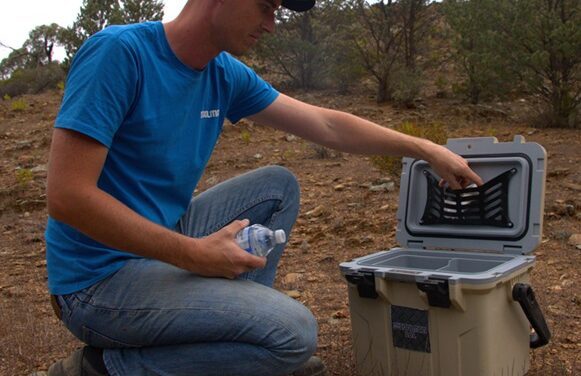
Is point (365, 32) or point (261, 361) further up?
point (365, 32)

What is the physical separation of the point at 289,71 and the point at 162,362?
946 cm

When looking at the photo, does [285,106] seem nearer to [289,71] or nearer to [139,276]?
[139,276]

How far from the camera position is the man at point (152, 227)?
1.68m

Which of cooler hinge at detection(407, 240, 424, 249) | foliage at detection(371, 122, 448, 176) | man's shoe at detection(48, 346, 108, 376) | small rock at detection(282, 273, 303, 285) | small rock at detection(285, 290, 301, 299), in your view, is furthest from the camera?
foliage at detection(371, 122, 448, 176)

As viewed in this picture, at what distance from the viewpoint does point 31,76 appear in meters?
13.4

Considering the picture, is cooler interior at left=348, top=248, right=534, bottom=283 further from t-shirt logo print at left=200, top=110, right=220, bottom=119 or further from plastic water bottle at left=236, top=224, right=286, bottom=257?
t-shirt logo print at left=200, top=110, right=220, bottom=119

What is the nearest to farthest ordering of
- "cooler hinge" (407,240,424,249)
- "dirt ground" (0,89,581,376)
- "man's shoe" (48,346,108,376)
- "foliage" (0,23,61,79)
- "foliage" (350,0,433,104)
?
"man's shoe" (48,346,108,376) < "cooler hinge" (407,240,424,249) < "dirt ground" (0,89,581,376) < "foliage" (350,0,433,104) < "foliage" (0,23,61,79)

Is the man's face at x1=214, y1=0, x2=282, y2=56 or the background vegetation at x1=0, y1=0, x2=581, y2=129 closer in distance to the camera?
the man's face at x1=214, y1=0, x2=282, y2=56

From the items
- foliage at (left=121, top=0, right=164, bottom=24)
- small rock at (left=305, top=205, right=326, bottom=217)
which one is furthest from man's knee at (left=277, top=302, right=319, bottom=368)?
foliage at (left=121, top=0, right=164, bottom=24)

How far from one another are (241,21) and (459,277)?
935 millimetres

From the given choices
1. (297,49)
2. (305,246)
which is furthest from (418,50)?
(305,246)

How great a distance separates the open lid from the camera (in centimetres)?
229

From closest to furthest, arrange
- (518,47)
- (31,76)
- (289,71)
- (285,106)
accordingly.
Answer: (285,106) < (518,47) < (289,71) < (31,76)

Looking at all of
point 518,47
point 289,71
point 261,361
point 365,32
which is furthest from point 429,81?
point 261,361
